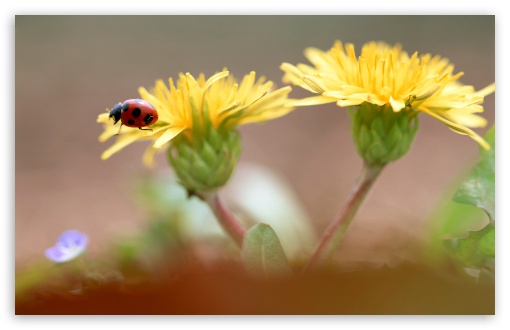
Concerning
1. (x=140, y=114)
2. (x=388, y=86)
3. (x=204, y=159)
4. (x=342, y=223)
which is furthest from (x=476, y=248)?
(x=140, y=114)

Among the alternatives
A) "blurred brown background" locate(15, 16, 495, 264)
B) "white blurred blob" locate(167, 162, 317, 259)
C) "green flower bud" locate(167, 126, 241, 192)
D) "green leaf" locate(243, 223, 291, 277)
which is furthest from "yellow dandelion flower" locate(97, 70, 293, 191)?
"blurred brown background" locate(15, 16, 495, 264)

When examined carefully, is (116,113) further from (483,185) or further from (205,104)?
(483,185)

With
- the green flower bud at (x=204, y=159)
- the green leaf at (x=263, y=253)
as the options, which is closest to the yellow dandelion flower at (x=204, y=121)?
the green flower bud at (x=204, y=159)

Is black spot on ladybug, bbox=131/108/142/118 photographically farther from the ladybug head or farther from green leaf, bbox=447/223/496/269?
green leaf, bbox=447/223/496/269

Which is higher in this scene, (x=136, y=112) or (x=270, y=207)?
(x=136, y=112)

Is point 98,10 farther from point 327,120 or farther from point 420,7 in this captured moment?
point 327,120

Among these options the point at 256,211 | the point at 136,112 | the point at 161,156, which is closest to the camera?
the point at 136,112
